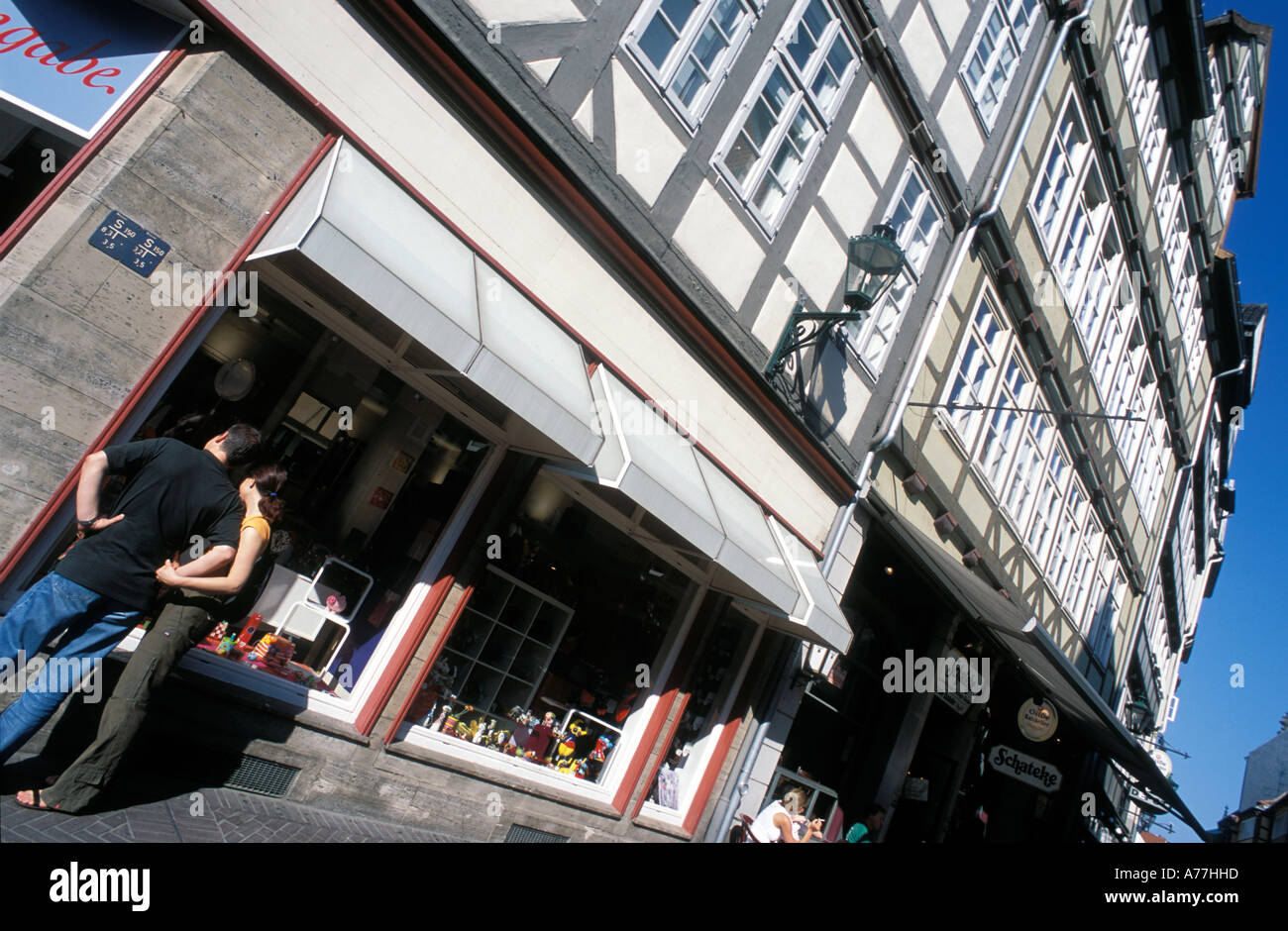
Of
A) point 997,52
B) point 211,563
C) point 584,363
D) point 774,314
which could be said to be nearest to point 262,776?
point 211,563

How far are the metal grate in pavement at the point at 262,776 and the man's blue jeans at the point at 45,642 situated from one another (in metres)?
1.37

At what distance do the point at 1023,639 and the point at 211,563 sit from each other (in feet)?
28.5

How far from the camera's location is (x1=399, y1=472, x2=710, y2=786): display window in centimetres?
594

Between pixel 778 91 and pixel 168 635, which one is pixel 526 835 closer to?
pixel 168 635

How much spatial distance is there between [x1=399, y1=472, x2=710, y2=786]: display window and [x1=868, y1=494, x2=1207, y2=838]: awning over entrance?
291cm

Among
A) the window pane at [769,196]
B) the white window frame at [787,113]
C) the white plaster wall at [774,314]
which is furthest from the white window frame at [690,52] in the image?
the white plaster wall at [774,314]

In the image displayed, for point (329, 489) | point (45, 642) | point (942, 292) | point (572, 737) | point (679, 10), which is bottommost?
point (45, 642)

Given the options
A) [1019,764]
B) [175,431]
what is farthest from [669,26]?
[1019,764]

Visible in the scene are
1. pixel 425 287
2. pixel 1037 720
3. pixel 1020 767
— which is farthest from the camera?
pixel 1020 767

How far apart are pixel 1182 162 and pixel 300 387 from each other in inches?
754

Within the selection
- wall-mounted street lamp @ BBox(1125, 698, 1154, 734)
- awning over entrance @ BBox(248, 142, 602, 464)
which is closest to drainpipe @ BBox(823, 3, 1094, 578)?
awning over entrance @ BBox(248, 142, 602, 464)

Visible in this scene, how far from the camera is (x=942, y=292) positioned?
9.36 metres

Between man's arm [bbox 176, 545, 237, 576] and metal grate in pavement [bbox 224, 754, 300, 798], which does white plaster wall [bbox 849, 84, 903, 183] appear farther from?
metal grate in pavement [bbox 224, 754, 300, 798]
